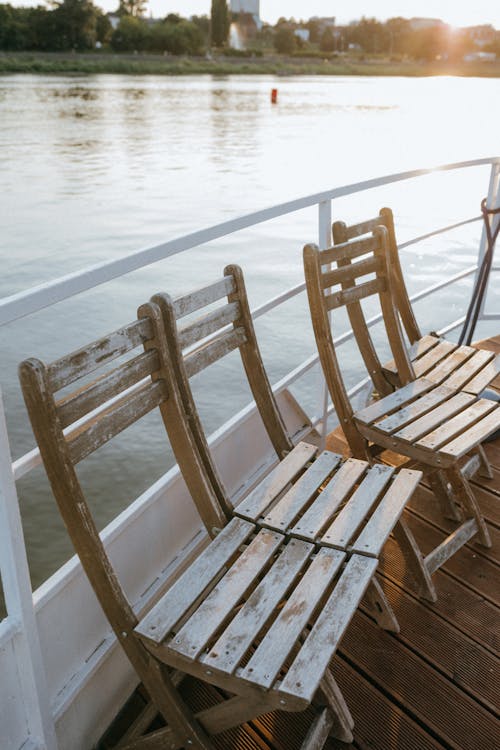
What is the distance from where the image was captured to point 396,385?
2.58m

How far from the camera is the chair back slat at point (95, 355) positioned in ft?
4.39

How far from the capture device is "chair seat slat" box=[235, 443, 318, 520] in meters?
1.76

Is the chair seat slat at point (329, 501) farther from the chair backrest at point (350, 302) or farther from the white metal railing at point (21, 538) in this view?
the white metal railing at point (21, 538)

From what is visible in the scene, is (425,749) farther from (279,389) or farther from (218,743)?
(279,389)

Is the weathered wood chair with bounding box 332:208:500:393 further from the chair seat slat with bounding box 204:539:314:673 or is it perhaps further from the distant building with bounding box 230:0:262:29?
the distant building with bounding box 230:0:262:29

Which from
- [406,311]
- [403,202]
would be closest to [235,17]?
[403,202]

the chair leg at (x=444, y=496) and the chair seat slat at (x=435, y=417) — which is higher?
the chair seat slat at (x=435, y=417)

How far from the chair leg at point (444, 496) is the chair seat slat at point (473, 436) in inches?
10.6

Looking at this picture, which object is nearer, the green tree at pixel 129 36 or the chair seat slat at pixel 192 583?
the chair seat slat at pixel 192 583

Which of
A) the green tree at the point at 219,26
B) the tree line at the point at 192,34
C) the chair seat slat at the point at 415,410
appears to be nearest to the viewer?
the chair seat slat at the point at 415,410

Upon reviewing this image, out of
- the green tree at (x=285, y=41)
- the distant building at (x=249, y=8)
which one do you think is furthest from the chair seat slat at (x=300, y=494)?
the distant building at (x=249, y=8)

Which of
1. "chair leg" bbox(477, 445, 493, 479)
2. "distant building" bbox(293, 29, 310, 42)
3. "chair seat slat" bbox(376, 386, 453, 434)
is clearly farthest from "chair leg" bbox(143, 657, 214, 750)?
"distant building" bbox(293, 29, 310, 42)

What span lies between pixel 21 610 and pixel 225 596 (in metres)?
0.41

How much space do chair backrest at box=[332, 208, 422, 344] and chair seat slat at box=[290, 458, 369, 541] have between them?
0.74 metres
